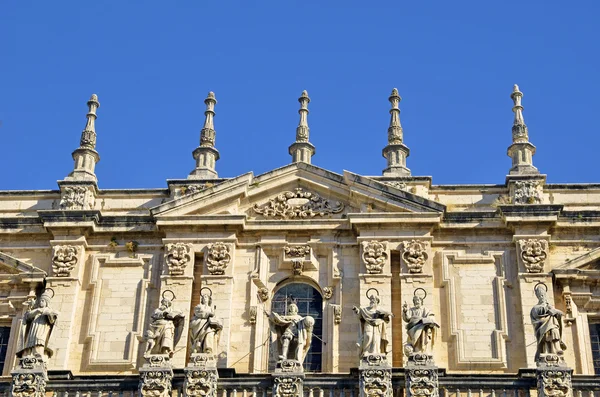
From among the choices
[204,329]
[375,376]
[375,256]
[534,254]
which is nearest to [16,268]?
[204,329]

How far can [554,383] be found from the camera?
90.4 ft

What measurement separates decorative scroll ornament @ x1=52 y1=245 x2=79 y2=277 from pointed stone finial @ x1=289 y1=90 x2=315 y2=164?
18.6ft

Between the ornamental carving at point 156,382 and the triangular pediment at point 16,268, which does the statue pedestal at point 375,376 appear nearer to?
the ornamental carving at point 156,382

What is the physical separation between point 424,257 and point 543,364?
464cm

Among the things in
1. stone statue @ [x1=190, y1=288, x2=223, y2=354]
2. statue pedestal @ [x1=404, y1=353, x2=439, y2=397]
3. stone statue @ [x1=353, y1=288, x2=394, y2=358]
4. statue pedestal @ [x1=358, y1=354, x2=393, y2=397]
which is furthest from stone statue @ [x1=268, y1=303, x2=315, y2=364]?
statue pedestal @ [x1=404, y1=353, x2=439, y2=397]

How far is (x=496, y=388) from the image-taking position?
91.9 ft

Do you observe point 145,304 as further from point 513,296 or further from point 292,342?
point 513,296

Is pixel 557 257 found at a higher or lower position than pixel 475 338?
higher

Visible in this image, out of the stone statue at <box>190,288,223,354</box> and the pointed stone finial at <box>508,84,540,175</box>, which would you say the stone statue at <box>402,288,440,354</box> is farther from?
the pointed stone finial at <box>508,84,540,175</box>

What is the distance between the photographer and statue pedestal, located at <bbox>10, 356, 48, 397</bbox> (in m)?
28.3

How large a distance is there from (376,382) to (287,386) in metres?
1.75

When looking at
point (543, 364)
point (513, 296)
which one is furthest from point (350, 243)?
point (543, 364)

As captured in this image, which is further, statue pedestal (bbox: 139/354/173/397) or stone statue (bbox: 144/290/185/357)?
stone statue (bbox: 144/290/185/357)

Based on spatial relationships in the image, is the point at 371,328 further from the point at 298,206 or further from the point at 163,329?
the point at 298,206
